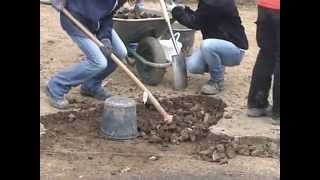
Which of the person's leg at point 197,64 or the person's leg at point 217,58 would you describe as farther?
the person's leg at point 197,64

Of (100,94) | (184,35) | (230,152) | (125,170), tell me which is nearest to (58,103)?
(100,94)

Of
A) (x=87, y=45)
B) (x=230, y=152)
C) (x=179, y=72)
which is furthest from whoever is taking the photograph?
(x=179, y=72)

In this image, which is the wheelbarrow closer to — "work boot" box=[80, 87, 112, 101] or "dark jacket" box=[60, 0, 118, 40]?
"work boot" box=[80, 87, 112, 101]

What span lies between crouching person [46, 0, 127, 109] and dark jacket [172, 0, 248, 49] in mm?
838

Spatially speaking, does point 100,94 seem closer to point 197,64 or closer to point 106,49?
point 106,49

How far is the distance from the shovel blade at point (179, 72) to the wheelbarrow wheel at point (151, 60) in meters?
0.17

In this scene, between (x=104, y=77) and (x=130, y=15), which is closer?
(x=104, y=77)

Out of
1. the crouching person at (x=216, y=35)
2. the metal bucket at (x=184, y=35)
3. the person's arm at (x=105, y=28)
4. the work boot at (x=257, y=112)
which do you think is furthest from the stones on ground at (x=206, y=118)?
the metal bucket at (x=184, y=35)

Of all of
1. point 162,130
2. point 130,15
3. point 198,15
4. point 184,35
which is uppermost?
point 198,15

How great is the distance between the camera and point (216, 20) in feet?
22.0

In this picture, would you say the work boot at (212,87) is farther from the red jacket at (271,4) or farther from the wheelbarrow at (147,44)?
the red jacket at (271,4)

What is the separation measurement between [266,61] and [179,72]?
1.13 metres

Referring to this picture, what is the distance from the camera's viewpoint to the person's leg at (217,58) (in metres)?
6.70
